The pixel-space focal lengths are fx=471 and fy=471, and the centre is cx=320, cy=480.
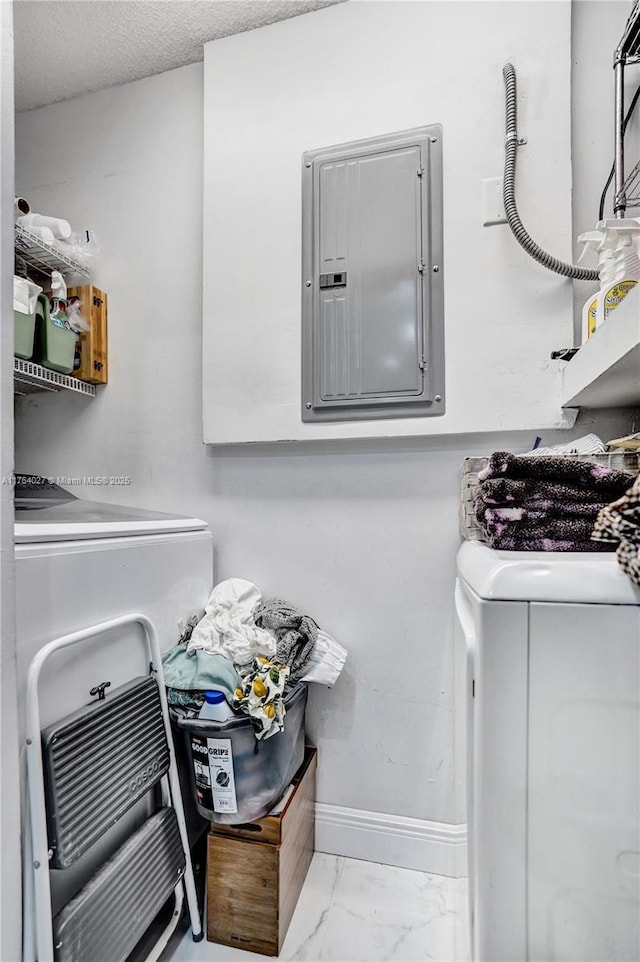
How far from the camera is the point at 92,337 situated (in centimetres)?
169

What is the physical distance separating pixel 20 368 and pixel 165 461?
0.52 metres

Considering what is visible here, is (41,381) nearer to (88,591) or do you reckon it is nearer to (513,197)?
(88,591)

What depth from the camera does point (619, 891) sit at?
0.59m

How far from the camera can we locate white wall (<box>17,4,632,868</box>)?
4.61ft

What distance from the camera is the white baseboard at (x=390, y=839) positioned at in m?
1.35

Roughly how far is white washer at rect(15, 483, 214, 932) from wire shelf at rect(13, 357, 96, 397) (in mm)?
391

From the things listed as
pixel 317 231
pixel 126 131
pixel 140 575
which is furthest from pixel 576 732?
pixel 126 131

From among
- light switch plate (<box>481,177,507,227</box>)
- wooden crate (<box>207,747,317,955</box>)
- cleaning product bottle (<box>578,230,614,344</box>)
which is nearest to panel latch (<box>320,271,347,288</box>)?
light switch plate (<box>481,177,507,227</box>)

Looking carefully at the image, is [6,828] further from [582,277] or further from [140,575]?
[582,277]

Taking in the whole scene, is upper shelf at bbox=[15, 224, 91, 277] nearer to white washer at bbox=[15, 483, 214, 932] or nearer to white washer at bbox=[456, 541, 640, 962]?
white washer at bbox=[15, 483, 214, 932]

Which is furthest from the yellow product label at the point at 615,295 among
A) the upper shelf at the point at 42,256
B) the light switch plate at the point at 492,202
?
the upper shelf at the point at 42,256

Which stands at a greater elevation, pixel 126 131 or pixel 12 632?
pixel 126 131

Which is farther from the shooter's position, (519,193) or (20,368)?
(20,368)

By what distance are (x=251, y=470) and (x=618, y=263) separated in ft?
3.74
